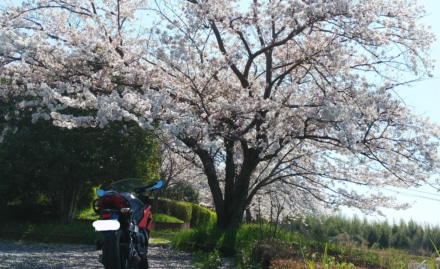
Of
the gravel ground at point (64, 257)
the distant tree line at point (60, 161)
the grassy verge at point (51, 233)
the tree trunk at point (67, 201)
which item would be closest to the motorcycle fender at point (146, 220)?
the gravel ground at point (64, 257)

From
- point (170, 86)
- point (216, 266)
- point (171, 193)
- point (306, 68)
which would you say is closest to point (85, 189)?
point (170, 86)

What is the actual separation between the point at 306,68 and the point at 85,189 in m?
8.48

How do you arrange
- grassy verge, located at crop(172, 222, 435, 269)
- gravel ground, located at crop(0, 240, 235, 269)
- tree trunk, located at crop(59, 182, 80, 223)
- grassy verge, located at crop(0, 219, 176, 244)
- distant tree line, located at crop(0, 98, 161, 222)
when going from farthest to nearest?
tree trunk, located at crop(59, 182, 80, 223)
distant tree line, located at crop(0, 98, 161, 222)
grassy verge, located at crop(0, 219, 176, 244)
gravel ground, located at crop(0, 240, 235, 269)
grassy verge, located at crop(172, 222, 435, 269)

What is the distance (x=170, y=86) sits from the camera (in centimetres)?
969

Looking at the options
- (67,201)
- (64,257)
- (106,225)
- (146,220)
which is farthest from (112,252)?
(67,201)

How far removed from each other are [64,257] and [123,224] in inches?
163

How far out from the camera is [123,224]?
17.7 feet

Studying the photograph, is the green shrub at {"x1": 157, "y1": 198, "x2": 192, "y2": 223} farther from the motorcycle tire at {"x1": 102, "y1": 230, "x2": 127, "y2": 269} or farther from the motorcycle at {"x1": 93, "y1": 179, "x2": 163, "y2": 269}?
the motorcycle tire at {"x1": 102, "y1": 230, "x2": 127, "y2": 269}

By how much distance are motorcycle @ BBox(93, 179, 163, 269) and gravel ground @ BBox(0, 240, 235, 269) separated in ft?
6.83

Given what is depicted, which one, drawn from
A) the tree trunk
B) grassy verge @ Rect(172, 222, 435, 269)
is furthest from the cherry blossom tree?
the tree trunk

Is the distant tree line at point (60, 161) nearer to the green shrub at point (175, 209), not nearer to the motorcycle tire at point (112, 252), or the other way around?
the motorcycle tire at point (112, 252)

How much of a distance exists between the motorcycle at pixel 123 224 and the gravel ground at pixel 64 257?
2.08 metres

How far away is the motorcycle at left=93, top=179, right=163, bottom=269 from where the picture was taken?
5.11 meters

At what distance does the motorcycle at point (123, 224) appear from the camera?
511 centimetres
